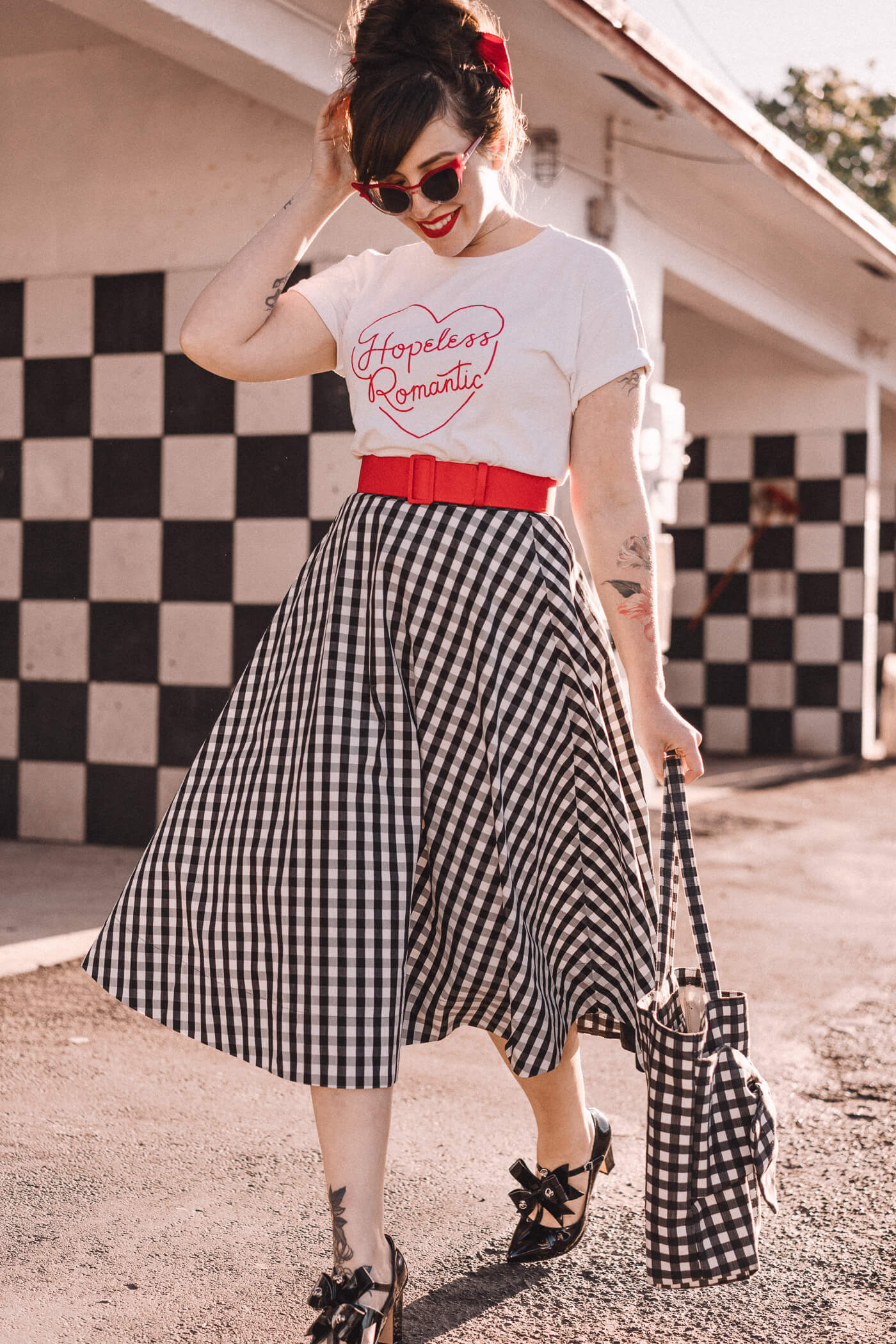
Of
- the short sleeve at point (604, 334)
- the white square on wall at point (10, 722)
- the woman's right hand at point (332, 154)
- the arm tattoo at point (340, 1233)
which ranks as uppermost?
the woman's right hand at point (332, 154)

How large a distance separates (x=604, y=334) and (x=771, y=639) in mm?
6076

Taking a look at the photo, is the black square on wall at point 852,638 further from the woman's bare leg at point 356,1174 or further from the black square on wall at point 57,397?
the woman's bare leg at point 356,1174

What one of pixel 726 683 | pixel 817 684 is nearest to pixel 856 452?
pixel 817 684

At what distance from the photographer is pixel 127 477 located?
3957 millimetres

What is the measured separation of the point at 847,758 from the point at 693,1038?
239 inches

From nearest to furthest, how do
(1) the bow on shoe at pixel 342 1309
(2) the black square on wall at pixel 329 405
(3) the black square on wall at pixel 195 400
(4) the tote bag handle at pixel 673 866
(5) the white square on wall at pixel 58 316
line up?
(1) the bow on shoe at pixel 342 1309 < (4) the tote bag handle at pixel 673 866 < (2) the black square on wall at pixel 329 405 < (3) the black square on wall at pixel 195 400 < (5) the white square on wall at pixel 58 316

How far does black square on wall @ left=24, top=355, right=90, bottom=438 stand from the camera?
157 inches

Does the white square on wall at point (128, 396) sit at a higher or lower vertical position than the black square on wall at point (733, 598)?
higher

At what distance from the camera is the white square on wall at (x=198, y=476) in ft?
12.7

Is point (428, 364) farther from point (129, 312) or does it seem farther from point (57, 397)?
point (57, 397)

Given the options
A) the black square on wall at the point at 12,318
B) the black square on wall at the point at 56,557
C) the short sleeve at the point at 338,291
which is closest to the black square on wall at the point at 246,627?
the black square on wall at the point at 56,557

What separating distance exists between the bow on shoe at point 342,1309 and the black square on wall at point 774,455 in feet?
21.4

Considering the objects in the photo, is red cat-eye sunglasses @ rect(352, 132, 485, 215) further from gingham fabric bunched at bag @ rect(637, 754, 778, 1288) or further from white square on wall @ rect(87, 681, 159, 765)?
white square on wall @ rect(87, 681, 159, 765)

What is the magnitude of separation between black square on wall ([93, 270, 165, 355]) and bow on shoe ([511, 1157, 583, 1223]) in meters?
2.89
